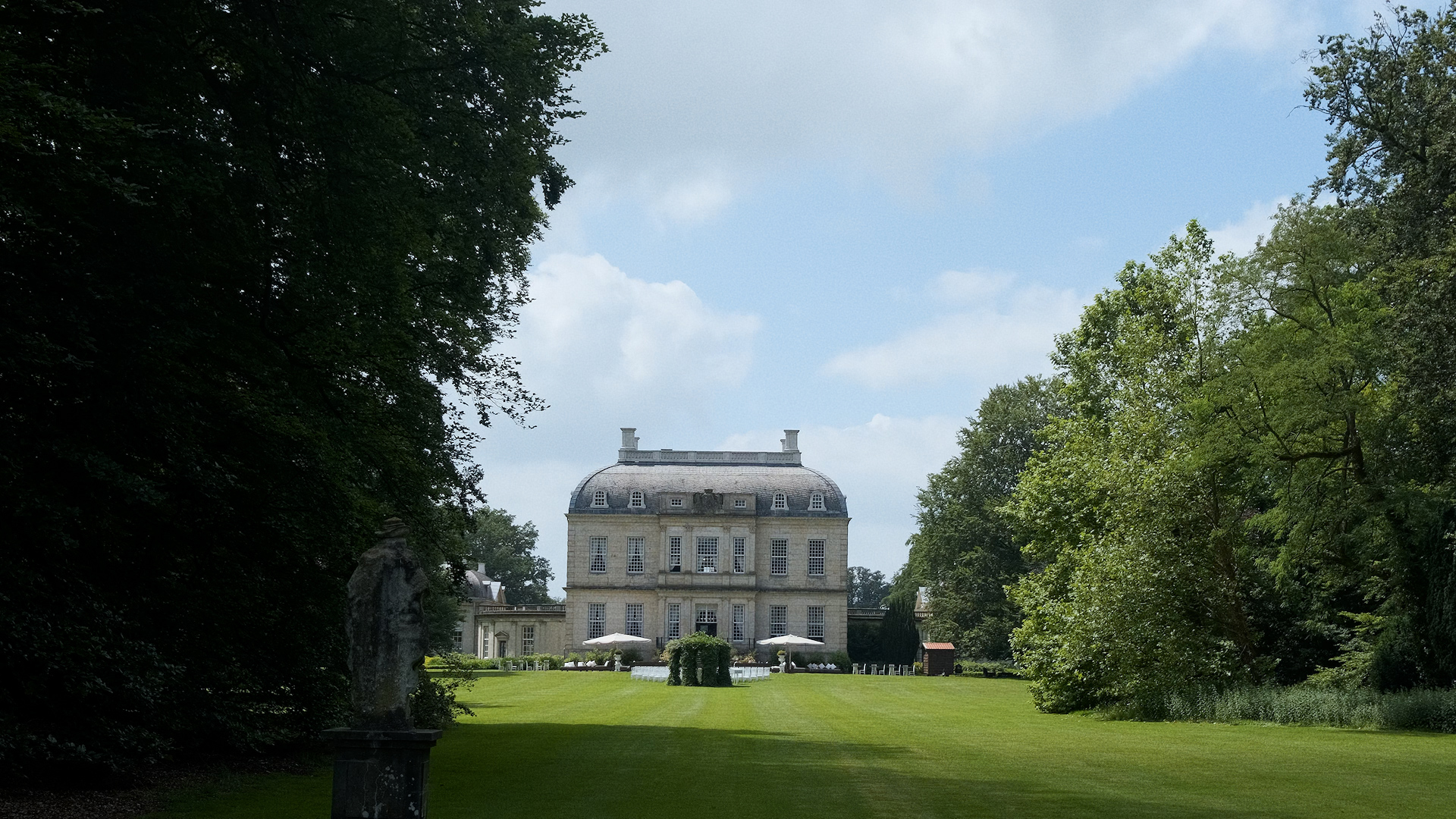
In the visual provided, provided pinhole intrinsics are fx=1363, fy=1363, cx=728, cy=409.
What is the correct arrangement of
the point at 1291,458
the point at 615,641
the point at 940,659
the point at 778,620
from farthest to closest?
the point at 778,620, the point at 615,641, the point at 940,659, the point at 1291,458

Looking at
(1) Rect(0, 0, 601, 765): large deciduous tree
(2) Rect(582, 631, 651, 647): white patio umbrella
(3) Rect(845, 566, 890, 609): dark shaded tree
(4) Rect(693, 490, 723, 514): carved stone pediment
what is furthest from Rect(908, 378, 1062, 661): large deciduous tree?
(3) Rect(845, 566, 890, 609): dark shaded tree

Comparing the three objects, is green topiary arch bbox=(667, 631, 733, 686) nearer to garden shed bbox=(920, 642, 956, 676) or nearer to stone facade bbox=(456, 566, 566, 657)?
garden shed bbox=(920, 642, 956, 676)

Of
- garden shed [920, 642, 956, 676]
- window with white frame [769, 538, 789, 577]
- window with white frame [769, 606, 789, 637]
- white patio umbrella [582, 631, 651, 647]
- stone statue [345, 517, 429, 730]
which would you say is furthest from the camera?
window with white frame [769, 538, 789, 577]

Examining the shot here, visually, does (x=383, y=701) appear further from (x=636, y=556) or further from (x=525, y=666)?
(x=636, y=556)

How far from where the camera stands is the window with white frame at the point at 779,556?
77375mm

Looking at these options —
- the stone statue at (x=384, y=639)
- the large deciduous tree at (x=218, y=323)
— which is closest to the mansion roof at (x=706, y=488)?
the large deciduous tree at (x=218, y=323)

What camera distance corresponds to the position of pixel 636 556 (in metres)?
77.2

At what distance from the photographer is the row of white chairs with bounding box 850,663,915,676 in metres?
63.4

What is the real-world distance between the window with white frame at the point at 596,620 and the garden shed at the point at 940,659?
1000 inches

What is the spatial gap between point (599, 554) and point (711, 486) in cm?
744

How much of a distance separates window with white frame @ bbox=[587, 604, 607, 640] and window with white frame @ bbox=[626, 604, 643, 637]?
1.36 meters

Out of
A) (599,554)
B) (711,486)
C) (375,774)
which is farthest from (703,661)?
(711,486)

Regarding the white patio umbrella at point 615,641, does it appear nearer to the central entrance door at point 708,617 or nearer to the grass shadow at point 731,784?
the central entrance door at point 708,617

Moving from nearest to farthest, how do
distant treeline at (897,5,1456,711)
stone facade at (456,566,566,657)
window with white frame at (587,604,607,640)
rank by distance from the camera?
distant treeline at (897,5,1456,711) → window with white frame at (587,604,607,640) → stone facade at (456,566,566,657)
